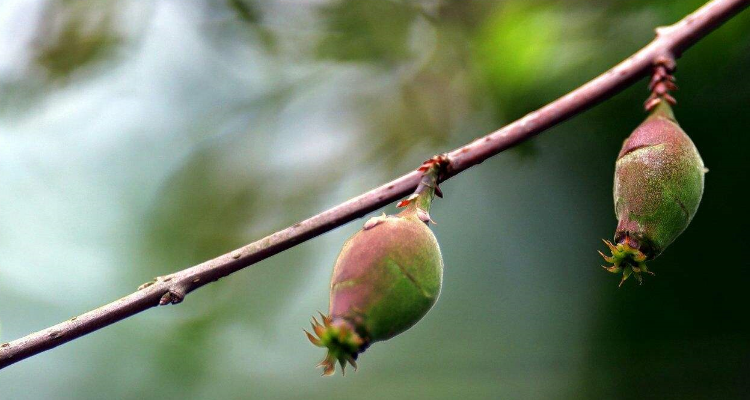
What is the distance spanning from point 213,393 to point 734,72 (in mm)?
1172

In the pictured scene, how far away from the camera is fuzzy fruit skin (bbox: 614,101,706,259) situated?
523 mm

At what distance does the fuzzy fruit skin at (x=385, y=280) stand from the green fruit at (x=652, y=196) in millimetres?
144

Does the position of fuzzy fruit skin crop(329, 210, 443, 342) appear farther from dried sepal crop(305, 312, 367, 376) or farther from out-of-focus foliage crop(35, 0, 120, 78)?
out-of-focus foliage crop(35, 0, 120, 78)

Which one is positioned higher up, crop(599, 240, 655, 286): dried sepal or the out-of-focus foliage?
the out-of-focus foliage

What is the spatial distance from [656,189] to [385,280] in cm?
22

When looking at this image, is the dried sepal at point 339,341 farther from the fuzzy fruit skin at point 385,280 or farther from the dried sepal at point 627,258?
the dried sepal at point 627,258

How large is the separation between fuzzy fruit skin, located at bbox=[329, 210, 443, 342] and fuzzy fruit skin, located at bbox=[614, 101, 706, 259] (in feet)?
0.49

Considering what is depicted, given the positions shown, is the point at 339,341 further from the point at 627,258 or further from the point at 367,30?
the point at 367,30

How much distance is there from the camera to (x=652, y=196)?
526 mm

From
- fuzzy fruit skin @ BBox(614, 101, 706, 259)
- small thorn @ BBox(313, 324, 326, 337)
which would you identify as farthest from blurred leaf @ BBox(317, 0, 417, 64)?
small thorn @ BBox(313, 324, 326, 337)

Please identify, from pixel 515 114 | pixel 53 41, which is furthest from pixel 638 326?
pixel 53 41

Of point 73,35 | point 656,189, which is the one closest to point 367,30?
point 73,35

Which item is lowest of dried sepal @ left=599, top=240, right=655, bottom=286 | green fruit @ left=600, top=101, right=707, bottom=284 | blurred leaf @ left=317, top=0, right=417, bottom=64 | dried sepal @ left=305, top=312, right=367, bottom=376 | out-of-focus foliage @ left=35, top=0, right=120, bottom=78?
→ dried sepal @ left=305, top=312, right=367, bottom=376

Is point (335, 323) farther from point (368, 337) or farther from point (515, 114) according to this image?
point (515, 114)
